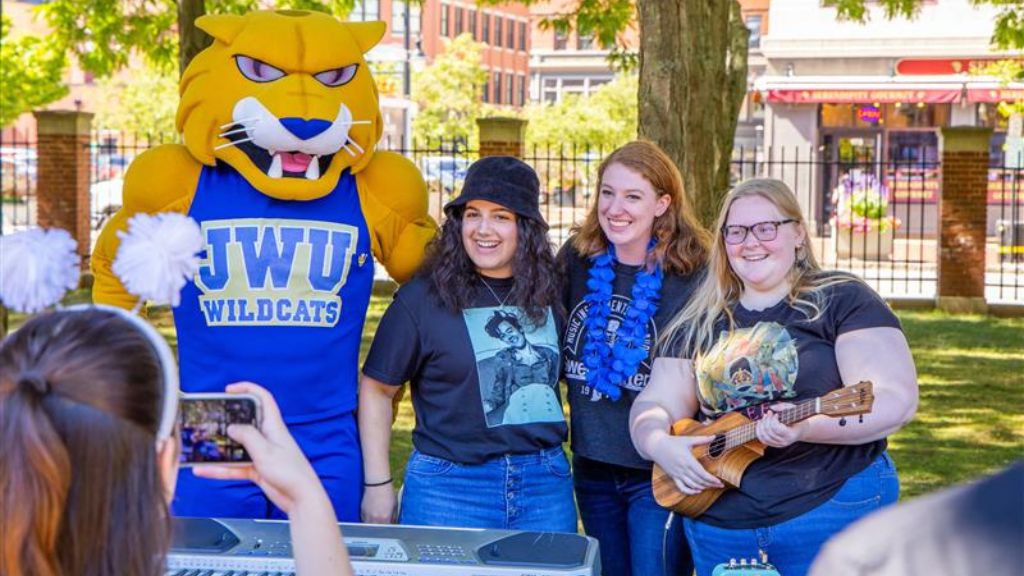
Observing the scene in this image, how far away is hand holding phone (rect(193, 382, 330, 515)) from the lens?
189 centimetres

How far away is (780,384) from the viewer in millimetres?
3229

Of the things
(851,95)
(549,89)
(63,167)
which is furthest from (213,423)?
(549,89)

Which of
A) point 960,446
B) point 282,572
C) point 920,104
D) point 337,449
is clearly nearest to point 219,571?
point 282,572

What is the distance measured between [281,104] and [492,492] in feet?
4.11

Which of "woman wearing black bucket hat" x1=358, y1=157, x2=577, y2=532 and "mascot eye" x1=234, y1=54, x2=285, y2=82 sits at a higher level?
"mascot eye" x1=234, y1=54, x2=285, y2=82

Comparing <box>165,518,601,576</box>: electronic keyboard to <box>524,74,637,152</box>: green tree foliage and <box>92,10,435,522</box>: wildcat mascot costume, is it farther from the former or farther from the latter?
<box>524,74,637,152</box>: green tree foliage

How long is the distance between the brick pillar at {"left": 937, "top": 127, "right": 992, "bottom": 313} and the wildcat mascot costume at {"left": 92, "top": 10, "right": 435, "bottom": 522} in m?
11.8

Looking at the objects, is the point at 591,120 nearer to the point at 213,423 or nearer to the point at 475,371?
the point at 475,371

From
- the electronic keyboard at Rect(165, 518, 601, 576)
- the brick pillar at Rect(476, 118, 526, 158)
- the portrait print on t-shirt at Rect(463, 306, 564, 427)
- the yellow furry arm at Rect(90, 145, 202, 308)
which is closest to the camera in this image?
the electronic keyboard at Rect(165, 518, 601, 576)

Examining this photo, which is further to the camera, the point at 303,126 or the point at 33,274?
the point at 303,126

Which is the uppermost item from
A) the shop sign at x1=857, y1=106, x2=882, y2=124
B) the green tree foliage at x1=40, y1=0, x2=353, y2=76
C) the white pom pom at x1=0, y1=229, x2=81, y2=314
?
the shop sign at x1=857, y1=106, x2=882, y2=124

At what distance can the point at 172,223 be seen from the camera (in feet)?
7.24

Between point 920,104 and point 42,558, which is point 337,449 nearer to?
point 42,558

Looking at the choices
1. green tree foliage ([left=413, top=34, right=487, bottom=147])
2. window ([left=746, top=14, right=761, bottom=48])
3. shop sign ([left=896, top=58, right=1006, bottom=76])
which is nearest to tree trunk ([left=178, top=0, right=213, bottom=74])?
shop sign ([left=896, top=58, right=1006, bottom=76])
